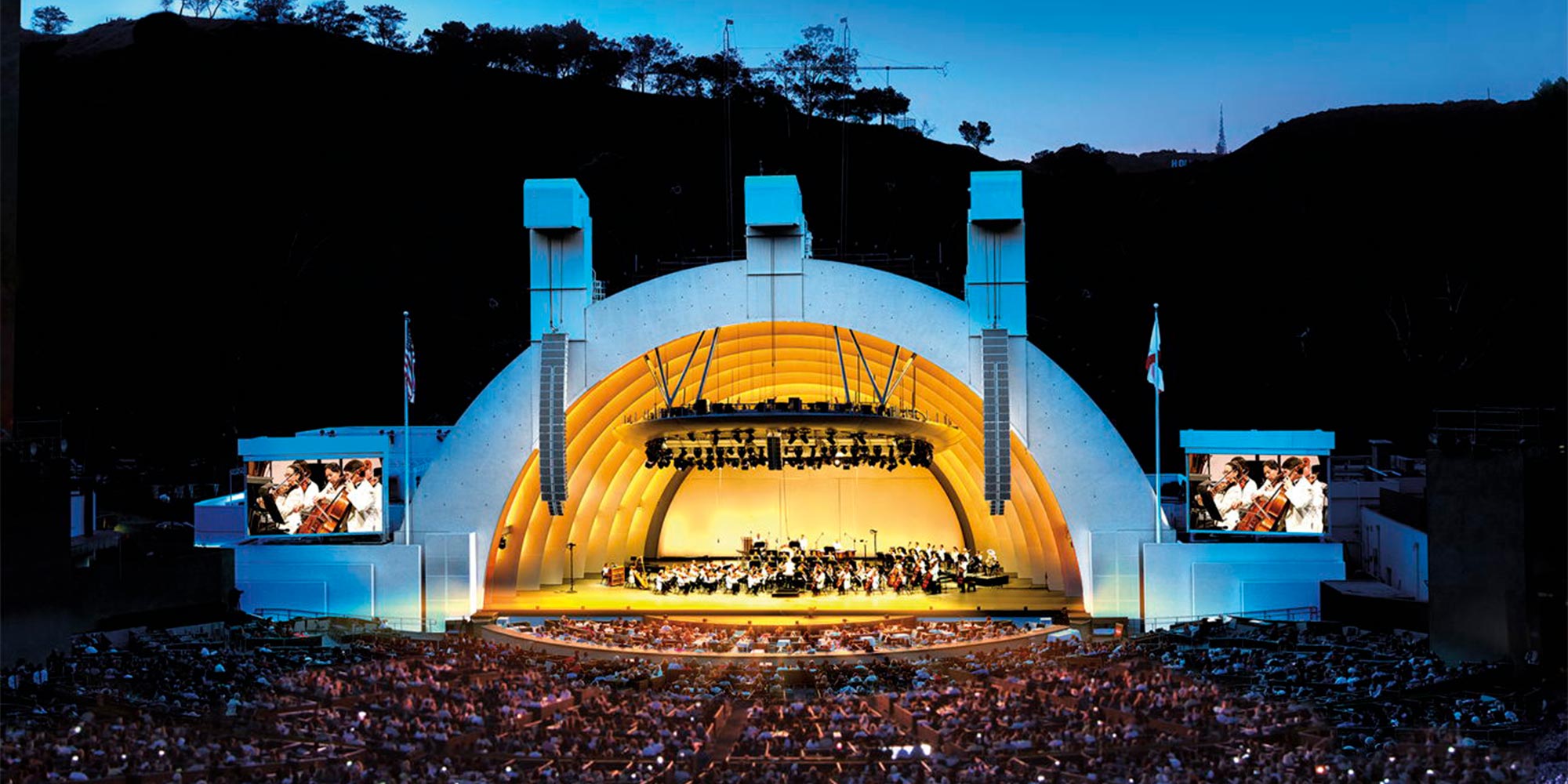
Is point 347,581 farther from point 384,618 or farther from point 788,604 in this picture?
point 788,604

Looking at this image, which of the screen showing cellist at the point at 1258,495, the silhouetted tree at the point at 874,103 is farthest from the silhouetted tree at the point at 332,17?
the screen showing cellist at the point at 1258,495

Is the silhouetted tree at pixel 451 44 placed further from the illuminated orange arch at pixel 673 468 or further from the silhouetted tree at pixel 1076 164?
the illuminated orange arch at pixel 673 468

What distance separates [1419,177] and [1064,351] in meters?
20.2

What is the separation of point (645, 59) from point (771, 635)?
242 ft

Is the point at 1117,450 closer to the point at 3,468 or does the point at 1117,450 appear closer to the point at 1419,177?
the point at 3,468

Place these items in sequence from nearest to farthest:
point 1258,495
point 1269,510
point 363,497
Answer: point 1269,510
point 1258,495
point 363,497

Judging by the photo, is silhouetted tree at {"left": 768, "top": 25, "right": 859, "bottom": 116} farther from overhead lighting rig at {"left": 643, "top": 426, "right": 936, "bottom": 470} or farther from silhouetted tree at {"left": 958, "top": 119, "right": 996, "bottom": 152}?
overhead lighting rig at {"left": 643, "top": 426, "right": 936, "bottom": 470}

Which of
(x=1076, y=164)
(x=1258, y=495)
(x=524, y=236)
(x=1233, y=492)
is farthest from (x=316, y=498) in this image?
(x=1076, y=164)

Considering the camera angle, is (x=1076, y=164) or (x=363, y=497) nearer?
(x=363, y=497)

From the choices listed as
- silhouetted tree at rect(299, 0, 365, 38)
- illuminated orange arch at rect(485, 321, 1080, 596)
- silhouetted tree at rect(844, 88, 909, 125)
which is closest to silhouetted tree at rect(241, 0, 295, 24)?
silhouetted tree at rect(299, 0, 365, 38)

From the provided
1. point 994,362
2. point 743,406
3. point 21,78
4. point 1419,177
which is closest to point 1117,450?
point 994,362

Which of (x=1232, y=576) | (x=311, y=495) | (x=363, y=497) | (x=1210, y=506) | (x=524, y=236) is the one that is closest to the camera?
(x=1232, y=576)

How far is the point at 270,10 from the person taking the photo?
3558 inches

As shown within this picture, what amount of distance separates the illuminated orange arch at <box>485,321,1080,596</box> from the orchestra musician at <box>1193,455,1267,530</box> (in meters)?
3.55
